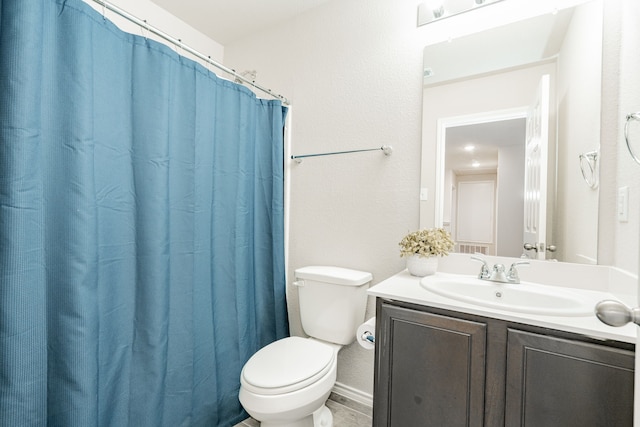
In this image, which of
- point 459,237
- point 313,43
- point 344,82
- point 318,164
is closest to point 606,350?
point 459,237

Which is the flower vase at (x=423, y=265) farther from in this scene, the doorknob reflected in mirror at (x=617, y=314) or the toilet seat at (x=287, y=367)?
the doorknob reflected in mirror at (x=617, y=314)

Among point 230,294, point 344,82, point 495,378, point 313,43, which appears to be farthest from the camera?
point 313,43

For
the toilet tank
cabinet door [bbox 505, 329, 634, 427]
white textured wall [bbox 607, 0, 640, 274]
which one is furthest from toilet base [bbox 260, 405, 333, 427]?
white textured wall [bbox 607, 0, 640, 274]

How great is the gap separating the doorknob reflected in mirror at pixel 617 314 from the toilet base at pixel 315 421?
1273mm

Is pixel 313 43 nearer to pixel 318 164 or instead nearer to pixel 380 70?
pixel 380 70

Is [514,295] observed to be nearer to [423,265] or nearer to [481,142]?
[423,265]

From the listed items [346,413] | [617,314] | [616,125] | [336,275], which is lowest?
[346,413]

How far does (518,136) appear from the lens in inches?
56.2

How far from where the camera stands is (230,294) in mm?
1710

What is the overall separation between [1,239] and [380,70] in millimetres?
1768

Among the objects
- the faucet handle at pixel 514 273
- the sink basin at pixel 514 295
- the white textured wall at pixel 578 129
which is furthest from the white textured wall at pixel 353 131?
the white textured wall at pixel 578 129

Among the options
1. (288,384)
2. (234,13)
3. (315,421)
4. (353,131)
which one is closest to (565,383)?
(288,384)

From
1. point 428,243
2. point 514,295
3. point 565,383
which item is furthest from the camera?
point 428,243

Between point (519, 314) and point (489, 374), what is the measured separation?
218 mm
